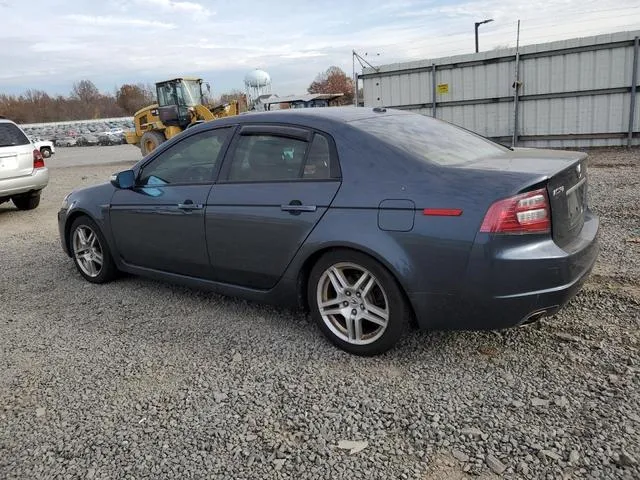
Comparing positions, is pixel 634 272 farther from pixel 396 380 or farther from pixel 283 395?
pixel 283 395

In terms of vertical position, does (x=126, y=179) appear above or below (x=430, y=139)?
below

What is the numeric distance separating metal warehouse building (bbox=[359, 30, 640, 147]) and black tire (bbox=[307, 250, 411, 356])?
1334cm

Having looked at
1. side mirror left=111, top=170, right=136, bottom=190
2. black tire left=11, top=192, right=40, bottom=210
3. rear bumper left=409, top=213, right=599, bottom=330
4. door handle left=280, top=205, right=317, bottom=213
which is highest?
side mirror left=111, top=170, right=136, bottom=190

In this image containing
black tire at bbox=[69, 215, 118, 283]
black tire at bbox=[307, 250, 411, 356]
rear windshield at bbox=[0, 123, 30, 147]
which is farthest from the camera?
rear windshield at bbox=[0, 123, 30, 147]

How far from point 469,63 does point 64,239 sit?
13.6 meters

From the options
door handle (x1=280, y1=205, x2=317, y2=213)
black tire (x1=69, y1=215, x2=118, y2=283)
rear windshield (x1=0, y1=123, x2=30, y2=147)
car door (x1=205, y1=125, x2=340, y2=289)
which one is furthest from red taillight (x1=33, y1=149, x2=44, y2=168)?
door handle (x1=280, y1=205, x2=317, y2=213)

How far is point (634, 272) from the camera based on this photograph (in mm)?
4410

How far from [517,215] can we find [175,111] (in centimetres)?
1953

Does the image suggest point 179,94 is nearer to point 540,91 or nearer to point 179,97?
point 179,97

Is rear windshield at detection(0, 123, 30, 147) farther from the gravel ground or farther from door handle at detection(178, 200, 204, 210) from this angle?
door handle at detection(178, 200, 204, 210)

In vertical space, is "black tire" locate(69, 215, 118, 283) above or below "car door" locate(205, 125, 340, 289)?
below

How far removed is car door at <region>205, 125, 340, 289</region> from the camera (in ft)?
11.1

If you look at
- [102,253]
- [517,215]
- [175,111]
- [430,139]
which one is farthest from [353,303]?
[175,111]

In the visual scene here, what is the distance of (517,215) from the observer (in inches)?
109
